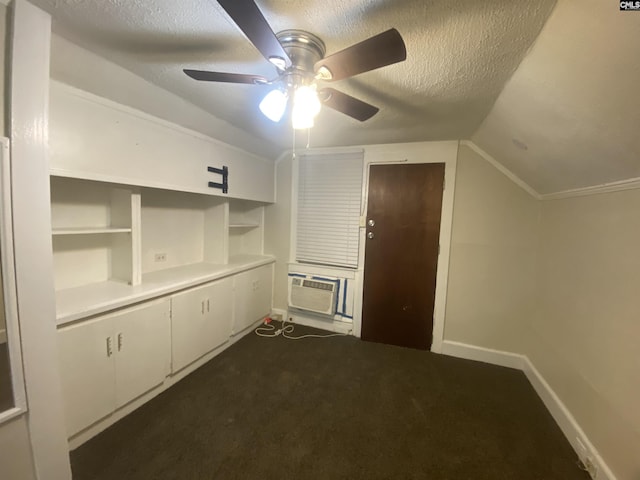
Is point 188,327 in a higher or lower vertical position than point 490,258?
lower

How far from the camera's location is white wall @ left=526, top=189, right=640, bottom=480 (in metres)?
1.31

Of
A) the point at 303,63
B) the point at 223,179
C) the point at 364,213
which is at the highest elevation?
the point at 303,63

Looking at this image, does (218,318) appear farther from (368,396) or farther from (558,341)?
(558,341)

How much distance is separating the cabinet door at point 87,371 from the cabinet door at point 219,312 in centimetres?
82

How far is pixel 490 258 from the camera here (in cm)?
259

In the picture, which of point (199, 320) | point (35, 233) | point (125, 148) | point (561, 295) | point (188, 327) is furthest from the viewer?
point (199, 320)

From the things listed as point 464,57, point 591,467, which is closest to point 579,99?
point 464,57

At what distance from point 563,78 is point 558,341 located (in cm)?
183

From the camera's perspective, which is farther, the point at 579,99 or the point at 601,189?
the point at 601,189

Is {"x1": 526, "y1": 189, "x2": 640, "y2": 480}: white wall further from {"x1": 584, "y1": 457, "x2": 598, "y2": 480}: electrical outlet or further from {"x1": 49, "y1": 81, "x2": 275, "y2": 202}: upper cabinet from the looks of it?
{"x1": 49, "y1": 81, "x2": 275, "y2": 202}: upper cabinet

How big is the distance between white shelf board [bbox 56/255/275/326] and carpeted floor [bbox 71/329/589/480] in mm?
790

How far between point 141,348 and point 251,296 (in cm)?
128

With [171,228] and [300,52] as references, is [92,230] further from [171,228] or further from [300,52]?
[300,52]

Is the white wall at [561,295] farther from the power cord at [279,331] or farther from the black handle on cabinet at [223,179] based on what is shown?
the black handle on cabinet at [223,179]
